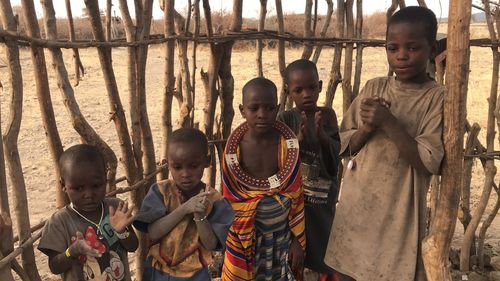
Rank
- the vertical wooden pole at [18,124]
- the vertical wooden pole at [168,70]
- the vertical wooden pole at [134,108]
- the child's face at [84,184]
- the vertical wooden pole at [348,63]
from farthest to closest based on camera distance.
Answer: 1. the vertical wooden pole at [348,63]
2. the vertical wooden pole at [168,70]
3. the vertical wooden pole at [134,108]
4. the vertical wooden pole at [18,124]
5. the child's face at [84,184]

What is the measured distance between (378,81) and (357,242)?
648mm

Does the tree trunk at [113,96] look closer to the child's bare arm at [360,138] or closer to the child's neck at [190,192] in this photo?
the child's neck at [190,192]

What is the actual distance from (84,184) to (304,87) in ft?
3.72

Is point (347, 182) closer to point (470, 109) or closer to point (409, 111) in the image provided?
point (409, 111)

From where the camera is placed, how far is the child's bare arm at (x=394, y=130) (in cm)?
164

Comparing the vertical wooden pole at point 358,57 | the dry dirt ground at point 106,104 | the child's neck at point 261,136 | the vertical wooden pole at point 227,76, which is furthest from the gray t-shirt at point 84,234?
the vertical wooden pole at point 358,57

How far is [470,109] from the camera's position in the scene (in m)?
8.24

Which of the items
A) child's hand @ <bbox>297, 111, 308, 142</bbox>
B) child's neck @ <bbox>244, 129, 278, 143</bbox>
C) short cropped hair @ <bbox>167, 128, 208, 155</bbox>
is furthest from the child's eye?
short cropped hair @ <bbox>167, 128, 208, 155</bbox>

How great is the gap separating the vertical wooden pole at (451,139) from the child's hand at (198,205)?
0.80 metres

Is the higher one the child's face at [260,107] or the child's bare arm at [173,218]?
the child's face at [260,107]

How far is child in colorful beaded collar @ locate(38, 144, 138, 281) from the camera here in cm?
164

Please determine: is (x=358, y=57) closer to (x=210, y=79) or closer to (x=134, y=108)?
(x=210, y=79)

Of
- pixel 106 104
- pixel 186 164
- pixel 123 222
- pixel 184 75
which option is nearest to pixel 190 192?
pixel 186 164

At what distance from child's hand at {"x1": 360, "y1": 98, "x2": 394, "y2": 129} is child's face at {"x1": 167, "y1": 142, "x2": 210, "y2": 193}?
25.3 inches
